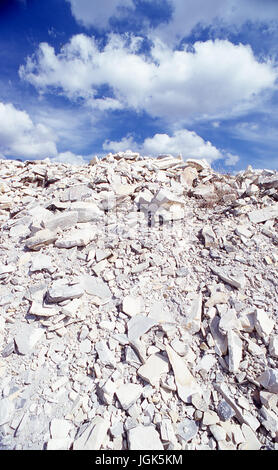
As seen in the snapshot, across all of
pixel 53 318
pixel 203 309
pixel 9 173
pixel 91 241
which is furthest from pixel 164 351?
pixel 9 173

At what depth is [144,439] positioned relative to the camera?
263 centimetres

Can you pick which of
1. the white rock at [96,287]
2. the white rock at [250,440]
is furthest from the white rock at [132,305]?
the white rock at [250,440]

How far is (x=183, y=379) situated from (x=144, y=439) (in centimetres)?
79

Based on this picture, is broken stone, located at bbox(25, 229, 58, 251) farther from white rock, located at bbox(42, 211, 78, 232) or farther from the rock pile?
white rock, located at bbox(42, 211, 78, 232)

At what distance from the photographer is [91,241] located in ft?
16.4

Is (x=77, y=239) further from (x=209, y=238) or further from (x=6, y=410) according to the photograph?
(x=6, y=410)

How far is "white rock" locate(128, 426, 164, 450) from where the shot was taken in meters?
2.59

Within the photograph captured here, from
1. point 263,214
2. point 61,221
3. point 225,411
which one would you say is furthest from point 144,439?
point 263,214

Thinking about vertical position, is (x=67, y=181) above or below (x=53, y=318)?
above

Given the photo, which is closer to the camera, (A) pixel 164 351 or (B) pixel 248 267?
(A) pixel 164 351

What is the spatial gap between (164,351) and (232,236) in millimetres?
2633

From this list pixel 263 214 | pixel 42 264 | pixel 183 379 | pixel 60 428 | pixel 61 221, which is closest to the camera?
pixel 60 428

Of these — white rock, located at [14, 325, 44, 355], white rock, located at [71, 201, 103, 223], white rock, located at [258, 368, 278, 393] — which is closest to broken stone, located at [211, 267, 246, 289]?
white rock, located at [258, 368, 278, 393]

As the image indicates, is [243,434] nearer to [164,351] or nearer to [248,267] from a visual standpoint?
[164,351]
